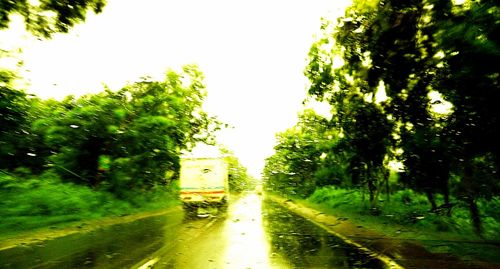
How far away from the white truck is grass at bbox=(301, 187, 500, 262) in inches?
313

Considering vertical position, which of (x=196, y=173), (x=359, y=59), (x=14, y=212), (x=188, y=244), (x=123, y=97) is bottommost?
(x=188, y=244)

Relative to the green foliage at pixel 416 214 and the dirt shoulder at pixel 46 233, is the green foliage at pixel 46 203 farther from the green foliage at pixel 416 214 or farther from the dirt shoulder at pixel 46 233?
the green foliage at pixel 416 214

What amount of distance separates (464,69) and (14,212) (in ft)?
47.9

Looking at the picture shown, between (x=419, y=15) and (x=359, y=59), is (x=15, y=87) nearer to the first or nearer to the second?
(x=359, y=59)

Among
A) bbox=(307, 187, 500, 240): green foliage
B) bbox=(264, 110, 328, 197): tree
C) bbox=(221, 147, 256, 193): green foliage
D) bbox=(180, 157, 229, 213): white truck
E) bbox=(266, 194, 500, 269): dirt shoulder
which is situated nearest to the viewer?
bbox=(266, 194, 500, 269): dirt shoulder

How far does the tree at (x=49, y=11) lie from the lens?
10031mm

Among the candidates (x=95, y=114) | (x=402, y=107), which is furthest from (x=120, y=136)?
(x=402, y=107)

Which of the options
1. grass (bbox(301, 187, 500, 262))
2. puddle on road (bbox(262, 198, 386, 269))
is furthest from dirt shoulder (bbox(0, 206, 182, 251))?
grass (bbox(301, 187, 500, 262))

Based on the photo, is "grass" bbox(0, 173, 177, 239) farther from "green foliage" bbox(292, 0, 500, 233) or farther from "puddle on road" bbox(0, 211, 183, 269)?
"green foliage" bbox(292, 0, 500, 233)

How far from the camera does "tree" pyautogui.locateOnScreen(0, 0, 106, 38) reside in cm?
1003

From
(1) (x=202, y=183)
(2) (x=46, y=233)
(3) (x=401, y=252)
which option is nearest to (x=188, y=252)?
(3) (x=401, y=252)

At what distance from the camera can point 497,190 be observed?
12133 mm

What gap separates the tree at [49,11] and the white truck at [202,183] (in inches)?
574

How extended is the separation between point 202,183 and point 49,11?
15.3 meters
